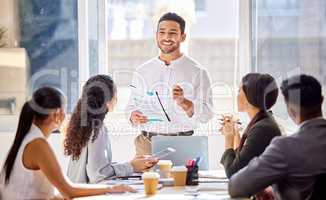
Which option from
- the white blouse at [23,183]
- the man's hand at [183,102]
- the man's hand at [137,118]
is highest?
the man's hand at [183,102]

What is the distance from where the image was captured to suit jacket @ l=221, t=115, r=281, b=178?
2.52 meters

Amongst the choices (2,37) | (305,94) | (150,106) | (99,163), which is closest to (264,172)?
(305,94)

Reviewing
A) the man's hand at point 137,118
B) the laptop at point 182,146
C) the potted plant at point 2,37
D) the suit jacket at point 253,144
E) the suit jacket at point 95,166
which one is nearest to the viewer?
the suit jacket at point 253,144

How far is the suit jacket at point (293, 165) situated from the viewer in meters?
2.04

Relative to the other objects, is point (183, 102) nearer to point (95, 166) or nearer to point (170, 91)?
point (170, 91)

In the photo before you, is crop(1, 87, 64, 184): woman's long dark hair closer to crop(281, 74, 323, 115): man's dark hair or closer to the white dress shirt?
crop(281, 74, 323, 115): man's dark hair

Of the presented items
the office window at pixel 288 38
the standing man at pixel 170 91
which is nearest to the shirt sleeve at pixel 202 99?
the standing man at pixel 170 91

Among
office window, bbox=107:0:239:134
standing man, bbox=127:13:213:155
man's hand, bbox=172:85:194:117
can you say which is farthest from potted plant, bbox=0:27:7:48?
man's hand, bbox=172:85:194:117

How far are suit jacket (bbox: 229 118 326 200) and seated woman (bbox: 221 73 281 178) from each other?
418 millimetres

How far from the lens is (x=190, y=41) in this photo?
4336 millimetres

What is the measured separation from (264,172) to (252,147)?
473 mm

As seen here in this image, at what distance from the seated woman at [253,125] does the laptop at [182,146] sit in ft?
1.28

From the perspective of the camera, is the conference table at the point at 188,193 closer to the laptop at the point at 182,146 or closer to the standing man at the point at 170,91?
the laptop at the point at 182,146

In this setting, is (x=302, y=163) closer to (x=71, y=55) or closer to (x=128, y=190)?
(x=128, y=190)
